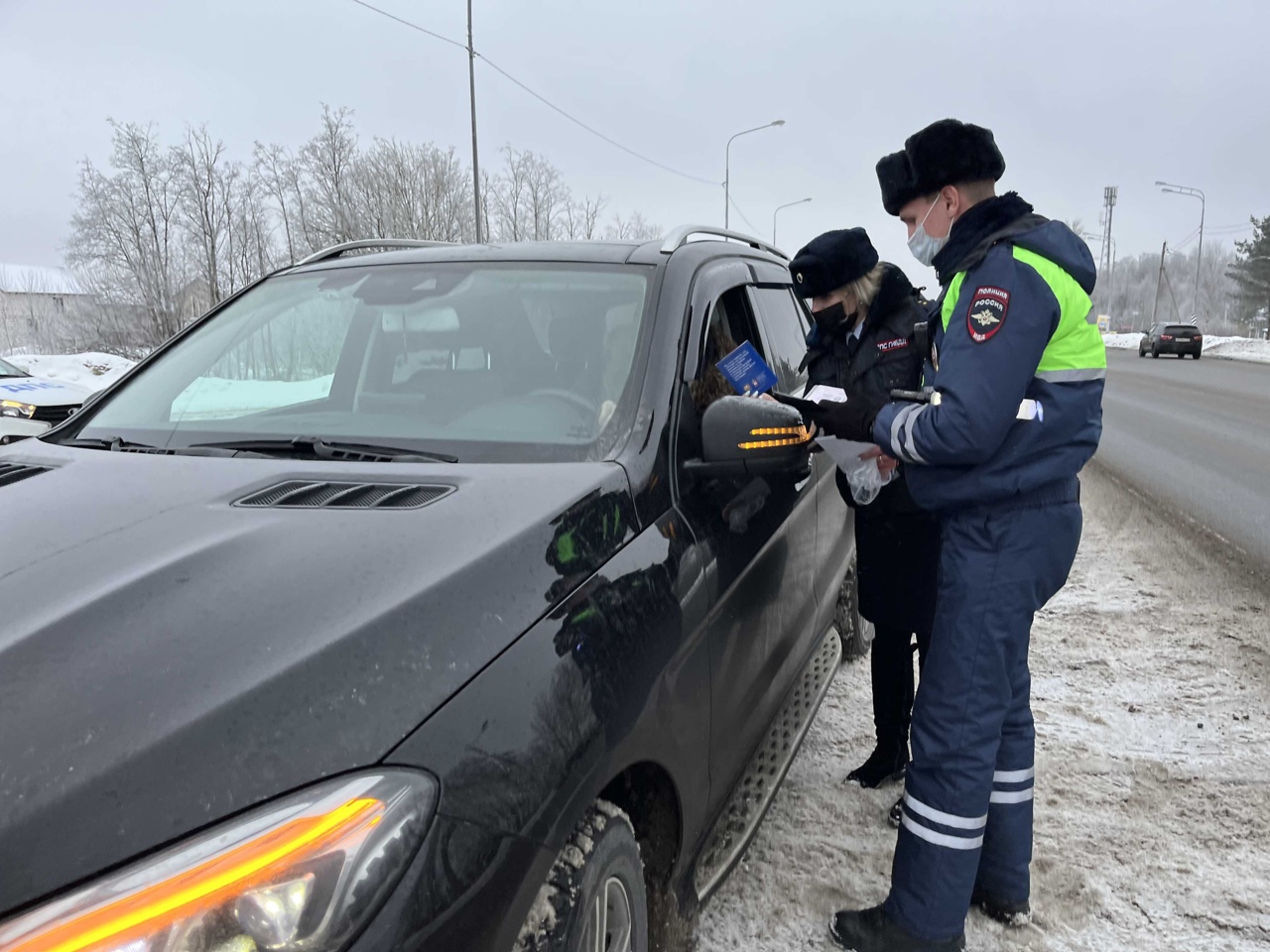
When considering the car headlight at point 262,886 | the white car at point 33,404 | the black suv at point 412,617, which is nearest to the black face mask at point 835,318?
the black suv at point 412,617

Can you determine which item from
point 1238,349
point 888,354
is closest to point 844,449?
point 888,354

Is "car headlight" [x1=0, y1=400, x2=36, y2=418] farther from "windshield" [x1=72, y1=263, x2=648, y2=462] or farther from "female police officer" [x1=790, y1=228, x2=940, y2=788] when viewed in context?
"female police officer" [x1=790, y1=228, x2=940, y2=788]

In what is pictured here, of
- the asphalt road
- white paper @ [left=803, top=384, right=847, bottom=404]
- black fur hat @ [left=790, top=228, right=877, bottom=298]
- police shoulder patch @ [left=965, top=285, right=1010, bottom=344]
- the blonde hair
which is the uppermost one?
black fur hat @ [left=790, top=228, right=877, bottom=298]

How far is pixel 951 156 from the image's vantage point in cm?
224

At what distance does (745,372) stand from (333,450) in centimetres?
110

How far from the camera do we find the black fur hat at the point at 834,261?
280 cm

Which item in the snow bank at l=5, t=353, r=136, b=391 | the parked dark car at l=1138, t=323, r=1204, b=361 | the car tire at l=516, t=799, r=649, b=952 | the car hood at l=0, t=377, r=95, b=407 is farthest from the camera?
the parked dark car at l=1138, t=323, r=1204, b=361

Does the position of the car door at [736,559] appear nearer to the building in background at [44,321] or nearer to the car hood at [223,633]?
the car hood at [223,633]

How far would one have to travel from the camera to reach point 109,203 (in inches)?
1300

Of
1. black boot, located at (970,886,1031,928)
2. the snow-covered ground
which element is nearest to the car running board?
black boot, located at (970,886,1031,928)

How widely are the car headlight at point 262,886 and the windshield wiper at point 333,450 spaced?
102cm

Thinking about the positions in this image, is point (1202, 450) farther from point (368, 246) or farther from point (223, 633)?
point (223, 633)

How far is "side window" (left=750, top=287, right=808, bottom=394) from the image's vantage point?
3.18m

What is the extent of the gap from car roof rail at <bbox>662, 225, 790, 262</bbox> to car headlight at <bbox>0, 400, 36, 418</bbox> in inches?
327
